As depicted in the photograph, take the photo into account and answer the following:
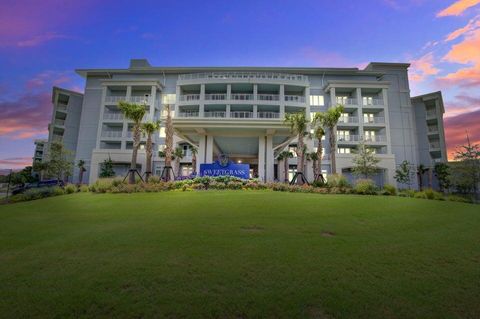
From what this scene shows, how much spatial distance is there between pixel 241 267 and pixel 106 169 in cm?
4078

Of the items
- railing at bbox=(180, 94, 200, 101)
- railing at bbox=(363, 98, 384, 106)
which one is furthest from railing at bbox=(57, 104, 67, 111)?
railing at bbox=(363, 98, 384, 106)

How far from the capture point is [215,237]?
7.23 m

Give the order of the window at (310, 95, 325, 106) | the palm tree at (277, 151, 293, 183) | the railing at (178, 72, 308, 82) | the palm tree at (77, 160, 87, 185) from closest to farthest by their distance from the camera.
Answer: the palm tree at (277, 151, 293, 183) → the palm tree at (77, 160, 87, 185) → the railing at (178, 72, 308, 82) → the window at (310, 95, 325, 106)

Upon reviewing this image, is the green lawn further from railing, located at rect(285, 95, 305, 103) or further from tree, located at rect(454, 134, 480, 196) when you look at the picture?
railing, located at rect(285, 95, 305, 103)

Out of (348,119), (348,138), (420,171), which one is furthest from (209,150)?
(420,171)

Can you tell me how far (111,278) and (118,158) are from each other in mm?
42081

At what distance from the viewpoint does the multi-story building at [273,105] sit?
44500 mm

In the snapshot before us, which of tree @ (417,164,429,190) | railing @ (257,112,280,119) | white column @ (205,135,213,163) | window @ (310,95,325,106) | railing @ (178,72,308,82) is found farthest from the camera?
window @ (310,95,325,106)

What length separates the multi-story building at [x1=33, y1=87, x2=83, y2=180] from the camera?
50656mm

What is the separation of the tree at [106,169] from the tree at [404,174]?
45.4 metres

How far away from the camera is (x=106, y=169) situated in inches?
1575

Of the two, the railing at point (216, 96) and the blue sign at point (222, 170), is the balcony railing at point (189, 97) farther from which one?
the blue sign at point (222, 170)

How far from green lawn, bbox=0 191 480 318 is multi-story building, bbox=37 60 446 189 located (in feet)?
106

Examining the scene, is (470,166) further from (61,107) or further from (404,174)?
(61,107)
